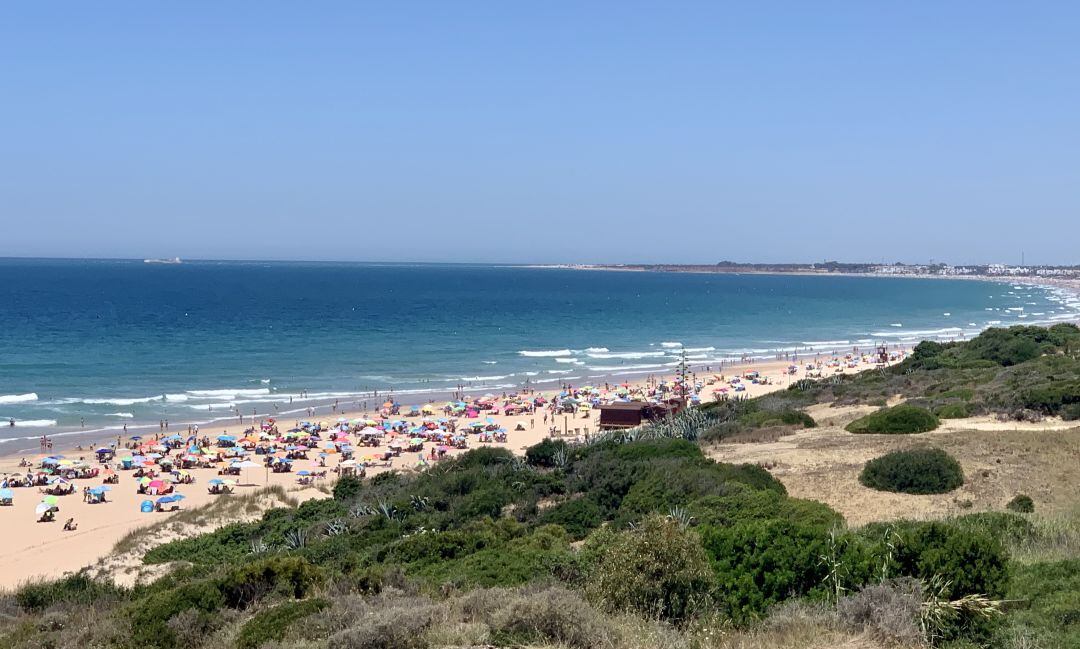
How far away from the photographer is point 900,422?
61.5 ft

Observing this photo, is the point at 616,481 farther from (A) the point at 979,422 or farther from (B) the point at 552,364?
(B) the point at 552,364

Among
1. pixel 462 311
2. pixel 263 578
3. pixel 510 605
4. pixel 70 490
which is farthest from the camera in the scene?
pixel 462 311

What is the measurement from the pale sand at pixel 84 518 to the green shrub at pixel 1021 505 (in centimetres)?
1515

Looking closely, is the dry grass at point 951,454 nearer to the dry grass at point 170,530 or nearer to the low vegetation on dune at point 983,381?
the low vegetation on dune at point 983,381

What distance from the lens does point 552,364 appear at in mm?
56344

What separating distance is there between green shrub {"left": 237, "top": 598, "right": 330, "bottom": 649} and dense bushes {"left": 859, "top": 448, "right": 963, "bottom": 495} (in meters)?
10.1

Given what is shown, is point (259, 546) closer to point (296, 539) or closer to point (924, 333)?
point (296, 539)

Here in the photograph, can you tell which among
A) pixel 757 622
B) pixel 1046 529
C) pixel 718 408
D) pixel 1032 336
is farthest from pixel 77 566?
pixel 1032 336

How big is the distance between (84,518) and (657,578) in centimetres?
2108

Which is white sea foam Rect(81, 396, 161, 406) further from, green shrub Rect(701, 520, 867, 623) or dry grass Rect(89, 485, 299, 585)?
green shrub Rect(701, 520, 867, 623)

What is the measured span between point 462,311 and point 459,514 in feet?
273

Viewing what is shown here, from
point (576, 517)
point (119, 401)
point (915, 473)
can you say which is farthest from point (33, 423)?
point (915, 473)

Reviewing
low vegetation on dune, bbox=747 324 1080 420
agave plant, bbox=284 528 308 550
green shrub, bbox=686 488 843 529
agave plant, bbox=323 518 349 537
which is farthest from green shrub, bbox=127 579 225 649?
Answer: low vegetation on dune, bbox=747 324 1080 420

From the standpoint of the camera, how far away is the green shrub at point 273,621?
677 cm
